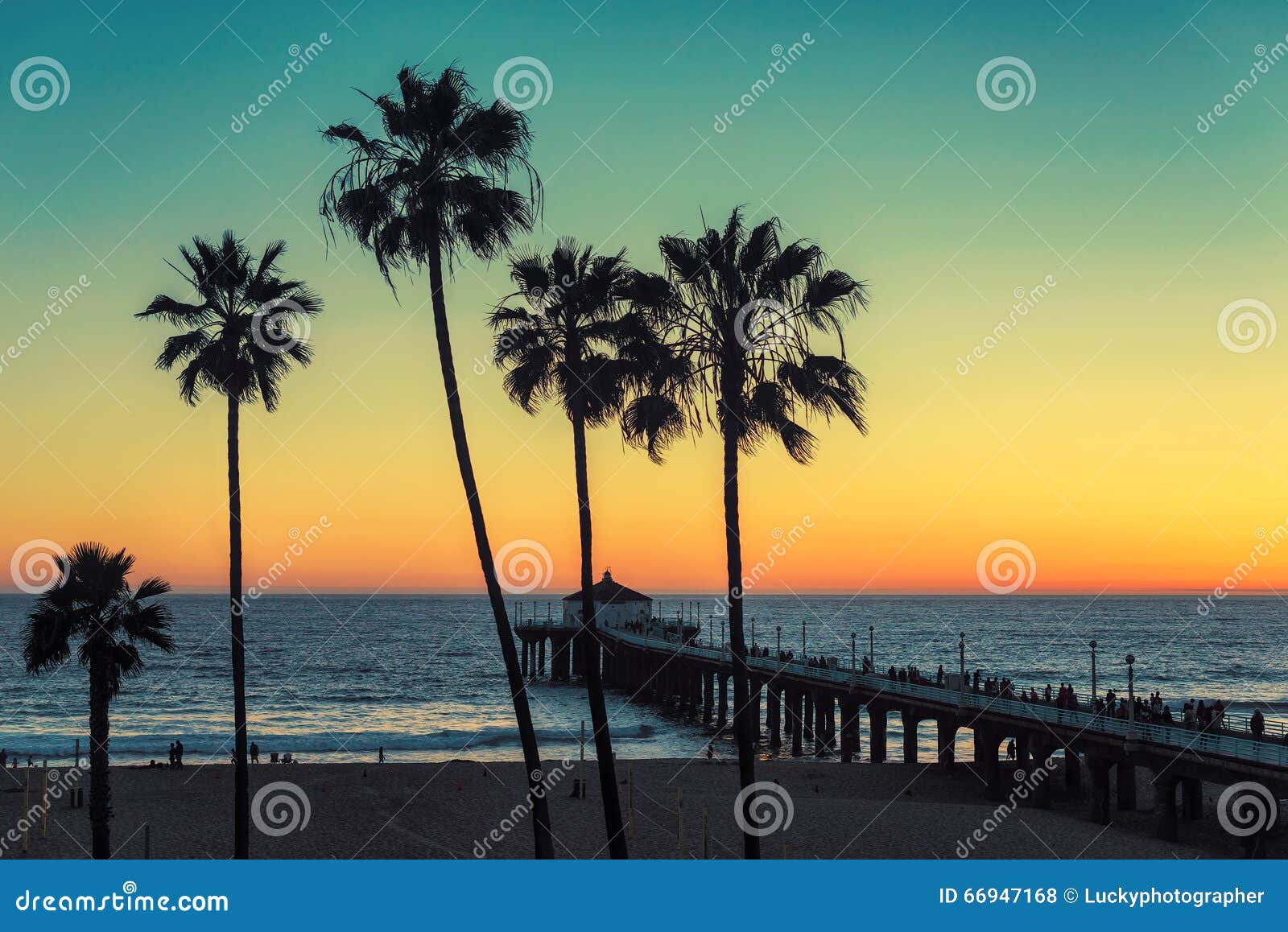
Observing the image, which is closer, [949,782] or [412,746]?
[949,782]

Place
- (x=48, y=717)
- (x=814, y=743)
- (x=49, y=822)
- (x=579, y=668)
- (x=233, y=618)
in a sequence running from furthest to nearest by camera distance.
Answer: (x=579, y=668)
(x=48, y=717)
(x=814, y=743)
(x=49, y=822)
(x=233, y=618)

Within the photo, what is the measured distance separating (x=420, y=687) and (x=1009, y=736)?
59695 mm

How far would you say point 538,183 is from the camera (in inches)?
705

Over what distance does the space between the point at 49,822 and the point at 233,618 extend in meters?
14.5

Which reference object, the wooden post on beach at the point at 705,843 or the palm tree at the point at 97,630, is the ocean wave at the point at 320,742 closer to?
the wooden post on beach at the point at 705,843

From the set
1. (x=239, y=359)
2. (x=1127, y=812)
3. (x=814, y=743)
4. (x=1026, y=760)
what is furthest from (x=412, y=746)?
(x=239, y=359)

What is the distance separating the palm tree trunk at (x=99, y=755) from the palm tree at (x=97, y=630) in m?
0.01

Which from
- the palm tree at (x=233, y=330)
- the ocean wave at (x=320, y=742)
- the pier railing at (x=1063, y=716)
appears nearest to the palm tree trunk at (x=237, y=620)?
the palm tree at (x=233, y=330)

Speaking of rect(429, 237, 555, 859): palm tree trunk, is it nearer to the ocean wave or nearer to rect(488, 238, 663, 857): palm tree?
rect(488, 238, 663, 857): palm tree

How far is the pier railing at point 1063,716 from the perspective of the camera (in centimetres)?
2523

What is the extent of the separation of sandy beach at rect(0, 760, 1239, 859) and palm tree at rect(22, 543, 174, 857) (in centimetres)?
799

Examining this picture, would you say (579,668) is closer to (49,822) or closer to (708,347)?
(49,822)

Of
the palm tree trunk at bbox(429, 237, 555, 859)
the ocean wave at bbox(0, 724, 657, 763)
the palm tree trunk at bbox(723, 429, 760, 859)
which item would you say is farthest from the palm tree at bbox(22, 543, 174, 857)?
the ocean wave at bbox(0, 724, 657, 763)

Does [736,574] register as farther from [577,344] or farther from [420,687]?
[420,687]
